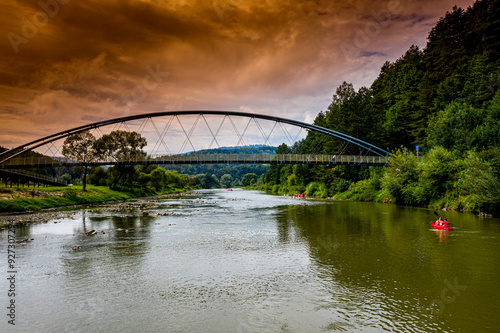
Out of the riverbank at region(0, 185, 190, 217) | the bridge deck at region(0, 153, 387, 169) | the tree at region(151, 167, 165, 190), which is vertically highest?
the bridge deck at region(0, 153, 387, 169)

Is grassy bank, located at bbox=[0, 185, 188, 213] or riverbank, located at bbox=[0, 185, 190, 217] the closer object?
riverbank, located at bbox=[0, 185, 190, 217]

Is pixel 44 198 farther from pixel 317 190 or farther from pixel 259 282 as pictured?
pixel 317 190

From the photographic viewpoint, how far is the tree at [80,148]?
65.3 m

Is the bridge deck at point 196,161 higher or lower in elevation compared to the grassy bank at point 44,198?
higher

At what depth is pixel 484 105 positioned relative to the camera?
47.4m

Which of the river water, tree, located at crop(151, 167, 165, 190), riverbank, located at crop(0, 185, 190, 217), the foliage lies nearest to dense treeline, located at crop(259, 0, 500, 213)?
the foliage

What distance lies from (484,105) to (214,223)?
47.2 m

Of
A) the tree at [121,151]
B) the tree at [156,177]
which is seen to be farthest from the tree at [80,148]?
the tree at [156,177]

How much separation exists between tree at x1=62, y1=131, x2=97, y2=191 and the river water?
4777 cm

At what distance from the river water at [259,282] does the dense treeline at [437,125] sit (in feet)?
52.8

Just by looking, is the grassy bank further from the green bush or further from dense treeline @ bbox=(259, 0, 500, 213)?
dense treeline @ bbox=(259, 0, 500, 213)

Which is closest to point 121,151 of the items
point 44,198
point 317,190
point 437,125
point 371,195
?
point 44,198

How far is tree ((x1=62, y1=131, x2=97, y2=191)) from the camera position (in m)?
65.3

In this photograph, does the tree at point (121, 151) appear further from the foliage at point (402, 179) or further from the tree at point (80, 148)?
the foliage at point (402, 179)
